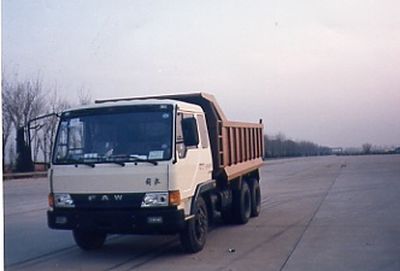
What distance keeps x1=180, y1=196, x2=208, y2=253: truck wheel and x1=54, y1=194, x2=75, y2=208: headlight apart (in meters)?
1.75

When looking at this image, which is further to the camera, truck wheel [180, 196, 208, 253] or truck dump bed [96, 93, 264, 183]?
truck dump bed [96, 93, 264, 183]

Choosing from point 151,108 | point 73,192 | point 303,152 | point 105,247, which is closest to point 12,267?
point 73,192

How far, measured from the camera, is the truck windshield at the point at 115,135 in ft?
30.6

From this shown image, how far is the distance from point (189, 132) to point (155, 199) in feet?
3.98

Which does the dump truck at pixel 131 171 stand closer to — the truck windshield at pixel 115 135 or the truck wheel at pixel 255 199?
the truck windshield at pixel 115 135

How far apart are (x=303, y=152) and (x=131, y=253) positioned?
117 metres

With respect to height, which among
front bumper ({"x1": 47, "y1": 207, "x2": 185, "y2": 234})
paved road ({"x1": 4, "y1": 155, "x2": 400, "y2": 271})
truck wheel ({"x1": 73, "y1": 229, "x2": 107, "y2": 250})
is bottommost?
paved road ({"x1": 4, "y1": 155, "x2": 400, "y2": 271})

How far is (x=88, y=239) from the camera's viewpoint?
10.9 meters

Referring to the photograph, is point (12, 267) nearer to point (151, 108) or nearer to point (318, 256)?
point (151, 108)

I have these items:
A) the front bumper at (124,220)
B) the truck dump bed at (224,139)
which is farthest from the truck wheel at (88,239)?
the truck dump bed at (224,139)

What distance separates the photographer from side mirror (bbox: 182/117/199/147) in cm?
959

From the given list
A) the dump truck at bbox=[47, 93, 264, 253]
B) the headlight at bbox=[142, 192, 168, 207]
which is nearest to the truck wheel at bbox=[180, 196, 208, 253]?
the dump truck at bbox=[47, 93, 264, 253]

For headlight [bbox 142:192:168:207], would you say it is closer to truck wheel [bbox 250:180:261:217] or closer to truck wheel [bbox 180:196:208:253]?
truck wheel [bbox 180:196:208:253]

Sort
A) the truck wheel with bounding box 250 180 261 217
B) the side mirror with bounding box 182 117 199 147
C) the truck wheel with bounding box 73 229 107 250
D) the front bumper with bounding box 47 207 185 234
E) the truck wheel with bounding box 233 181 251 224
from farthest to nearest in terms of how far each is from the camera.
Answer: the truck wheel with bounding box 250 180 261 217 → the truck wheel with bounding box 233 181 251 224 → the truck wheel with bounding box 73 229 107 250 → the side mirror with bounding box 182 117 199 147 → the front bumper with bounding box 47 207 185 234
